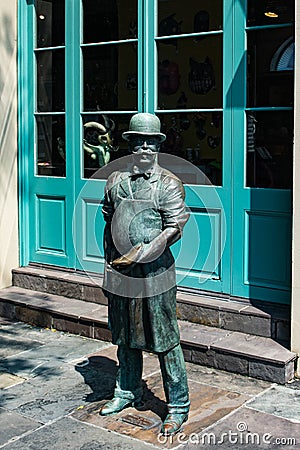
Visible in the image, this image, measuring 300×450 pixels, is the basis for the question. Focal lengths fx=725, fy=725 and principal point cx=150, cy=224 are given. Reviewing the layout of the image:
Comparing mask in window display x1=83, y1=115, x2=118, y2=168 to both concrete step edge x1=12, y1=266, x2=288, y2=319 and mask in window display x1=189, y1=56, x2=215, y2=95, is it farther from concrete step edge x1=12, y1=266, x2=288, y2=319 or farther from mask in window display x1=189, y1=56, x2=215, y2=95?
concrete step edge x1=12, y1=266, x2=288, y2=319

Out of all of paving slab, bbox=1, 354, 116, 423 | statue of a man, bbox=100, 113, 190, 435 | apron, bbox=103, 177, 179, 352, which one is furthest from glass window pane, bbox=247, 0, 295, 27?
paving slab, bbox=1, 354, 116, 423

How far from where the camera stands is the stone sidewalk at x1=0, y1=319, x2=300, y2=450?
4551 millimetres

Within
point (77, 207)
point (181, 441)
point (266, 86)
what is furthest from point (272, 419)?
point (77, 207)

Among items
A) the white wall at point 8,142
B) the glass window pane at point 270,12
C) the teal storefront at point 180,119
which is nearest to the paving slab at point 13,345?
the teal storefront at point 180,119

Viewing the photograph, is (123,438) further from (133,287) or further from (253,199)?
(253,199)

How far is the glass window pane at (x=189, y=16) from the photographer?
6332 millimetres

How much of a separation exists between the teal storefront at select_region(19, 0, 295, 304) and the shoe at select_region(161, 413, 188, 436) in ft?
5.57

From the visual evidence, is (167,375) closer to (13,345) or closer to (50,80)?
(13,345)

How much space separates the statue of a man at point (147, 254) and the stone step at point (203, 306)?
1.38 metres

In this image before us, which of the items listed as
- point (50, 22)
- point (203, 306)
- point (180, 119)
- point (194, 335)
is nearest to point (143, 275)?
point (194, 335)

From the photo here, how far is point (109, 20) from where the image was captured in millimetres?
7141

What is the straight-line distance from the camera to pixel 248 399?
517 centimetres

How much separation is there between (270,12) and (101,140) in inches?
85.5

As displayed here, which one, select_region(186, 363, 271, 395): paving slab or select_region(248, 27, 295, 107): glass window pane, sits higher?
select_region(248, 27, 295, 107): glass window pane
